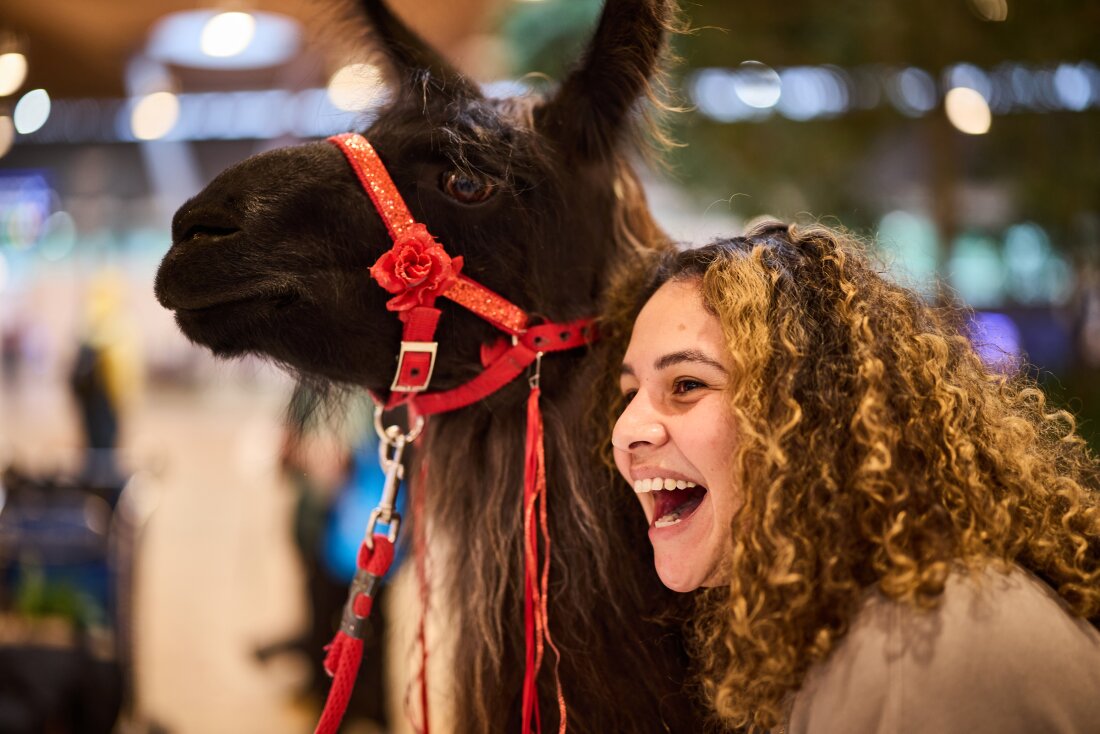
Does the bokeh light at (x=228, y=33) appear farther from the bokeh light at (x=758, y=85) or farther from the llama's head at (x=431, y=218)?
the llama's head at (x=431, y=218)

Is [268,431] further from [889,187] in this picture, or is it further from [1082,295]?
[1082,295]

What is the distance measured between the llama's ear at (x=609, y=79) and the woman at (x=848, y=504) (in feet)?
0.86

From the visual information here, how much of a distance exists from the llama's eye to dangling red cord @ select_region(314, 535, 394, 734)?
1.58ft

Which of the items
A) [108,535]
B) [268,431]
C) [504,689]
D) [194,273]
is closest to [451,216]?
[194,273]

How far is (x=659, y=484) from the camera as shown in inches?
45.7

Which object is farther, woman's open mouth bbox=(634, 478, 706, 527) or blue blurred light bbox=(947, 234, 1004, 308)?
blue blurred light bbox=(947, 234, 1004, 308)

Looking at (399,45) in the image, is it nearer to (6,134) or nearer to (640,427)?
(640,427)

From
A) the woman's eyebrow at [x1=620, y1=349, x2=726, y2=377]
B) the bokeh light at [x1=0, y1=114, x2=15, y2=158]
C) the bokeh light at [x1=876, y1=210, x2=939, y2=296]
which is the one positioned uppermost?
the bokeh light at [x1=0, y1=114, x2=15, y2=158]

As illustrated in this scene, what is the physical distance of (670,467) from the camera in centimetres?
113

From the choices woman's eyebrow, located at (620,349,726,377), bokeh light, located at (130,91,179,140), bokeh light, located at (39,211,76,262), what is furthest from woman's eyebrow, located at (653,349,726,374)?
bokeh light, located at (39,211,76,262)

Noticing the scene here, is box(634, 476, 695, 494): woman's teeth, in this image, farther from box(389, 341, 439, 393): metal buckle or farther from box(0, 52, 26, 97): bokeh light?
box(0, 52, 26, 97): bokeh light

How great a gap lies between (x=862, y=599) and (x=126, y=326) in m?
6.55

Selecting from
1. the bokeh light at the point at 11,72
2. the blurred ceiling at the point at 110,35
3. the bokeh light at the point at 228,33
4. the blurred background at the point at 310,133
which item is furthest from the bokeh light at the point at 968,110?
the bokeh light at the point at 11,72

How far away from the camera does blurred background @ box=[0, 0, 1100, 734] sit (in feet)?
11.5
